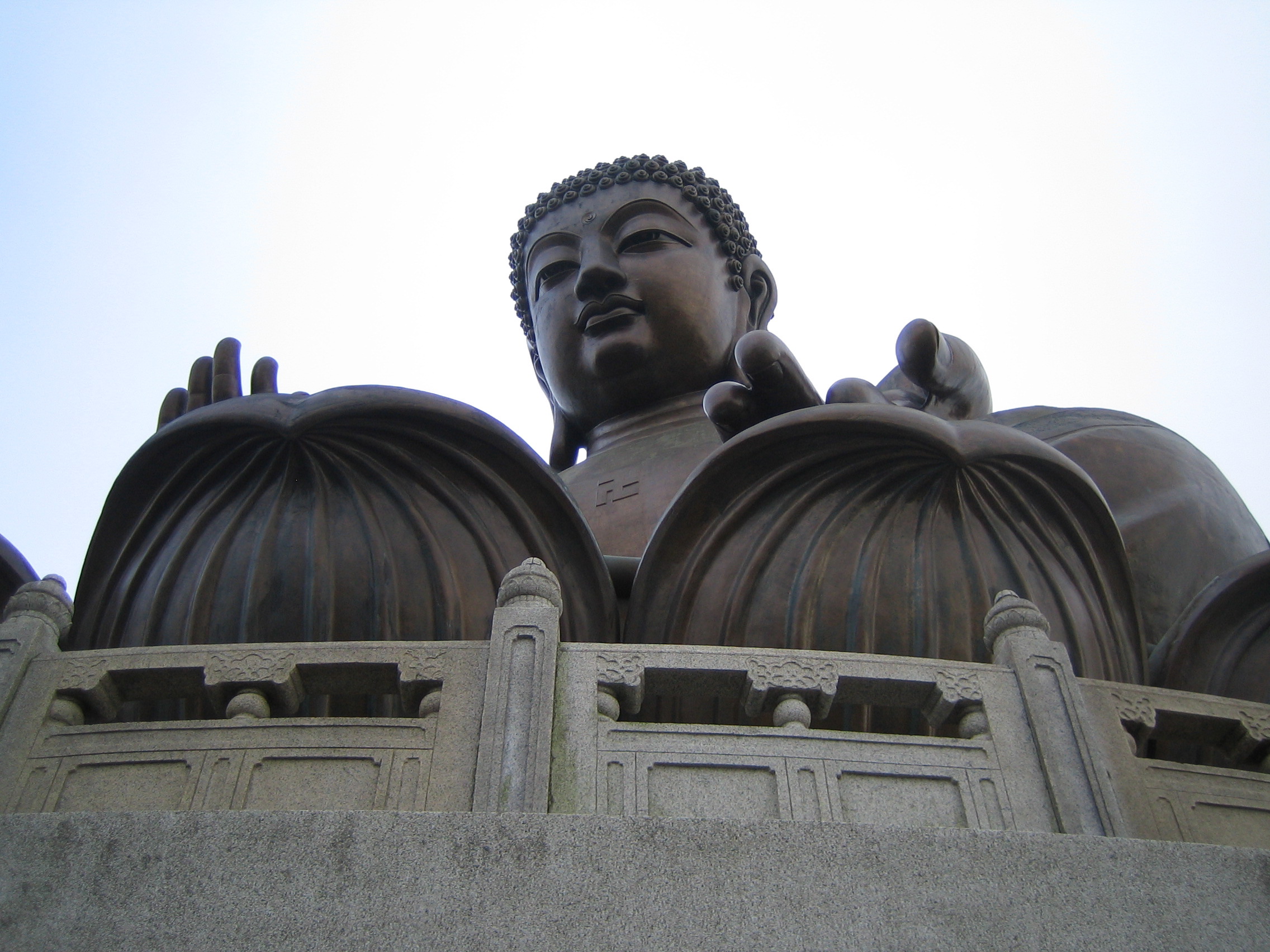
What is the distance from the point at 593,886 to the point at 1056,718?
144cm

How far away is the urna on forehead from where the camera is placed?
8148 mm

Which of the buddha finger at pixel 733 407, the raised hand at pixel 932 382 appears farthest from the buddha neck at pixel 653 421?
the buddha finger at pixel 733 407

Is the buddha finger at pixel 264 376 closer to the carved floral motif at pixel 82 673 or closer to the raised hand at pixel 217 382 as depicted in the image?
the raised hand at pixel 217 382

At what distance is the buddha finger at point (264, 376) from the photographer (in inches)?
222

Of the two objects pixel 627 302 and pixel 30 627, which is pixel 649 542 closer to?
pixel 30 627

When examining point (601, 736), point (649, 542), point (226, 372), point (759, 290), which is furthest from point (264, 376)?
point (759, 290)

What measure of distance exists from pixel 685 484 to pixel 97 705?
2.23 metres

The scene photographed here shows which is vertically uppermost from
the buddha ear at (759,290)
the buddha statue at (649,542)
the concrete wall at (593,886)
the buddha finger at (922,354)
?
the buddha ear at (759,290)

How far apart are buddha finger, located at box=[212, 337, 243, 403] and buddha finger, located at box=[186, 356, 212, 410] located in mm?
34

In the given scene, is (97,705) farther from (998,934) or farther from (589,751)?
(998,934)

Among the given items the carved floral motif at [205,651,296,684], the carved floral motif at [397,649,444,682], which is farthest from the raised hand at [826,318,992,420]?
the carved floral motif at [205,651,296,684]

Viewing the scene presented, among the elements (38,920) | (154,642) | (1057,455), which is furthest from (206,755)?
(1057,455)

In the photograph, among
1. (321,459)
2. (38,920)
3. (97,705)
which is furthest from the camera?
(321,459)

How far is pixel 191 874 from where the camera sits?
3084 millimetres
